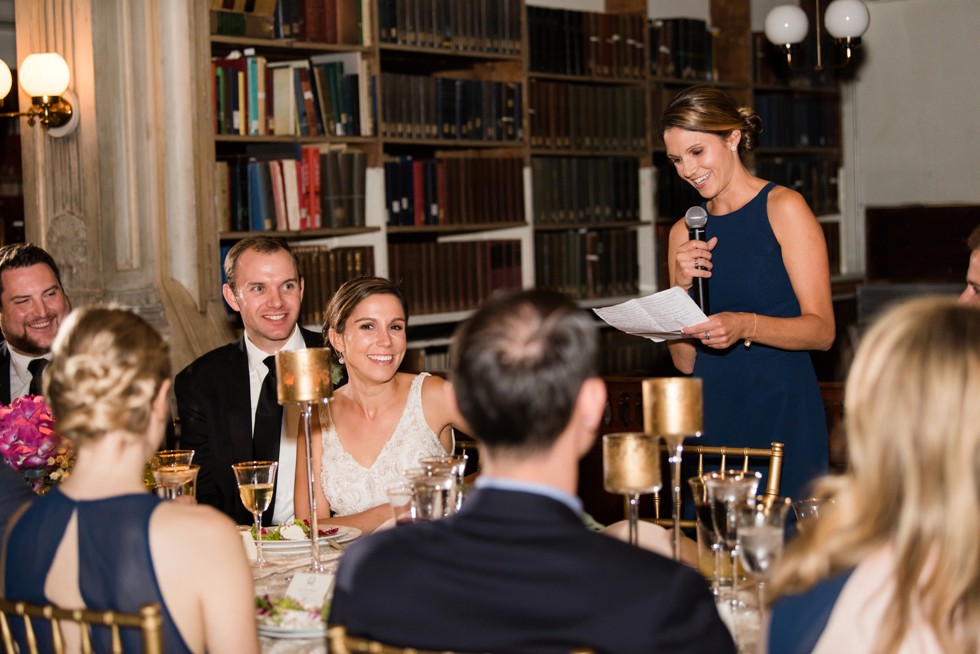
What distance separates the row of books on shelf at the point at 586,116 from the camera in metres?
5.84

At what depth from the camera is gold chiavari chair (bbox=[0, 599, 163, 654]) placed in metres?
1.39

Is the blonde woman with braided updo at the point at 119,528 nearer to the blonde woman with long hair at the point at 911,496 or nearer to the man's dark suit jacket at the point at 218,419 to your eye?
the blonde woman with long hair at the point at 911,496

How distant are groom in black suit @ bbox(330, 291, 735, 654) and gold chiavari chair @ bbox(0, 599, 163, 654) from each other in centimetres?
21

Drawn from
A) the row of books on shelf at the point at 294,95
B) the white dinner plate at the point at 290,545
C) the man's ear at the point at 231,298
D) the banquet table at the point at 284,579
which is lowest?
the banquet table at the point at 284,579

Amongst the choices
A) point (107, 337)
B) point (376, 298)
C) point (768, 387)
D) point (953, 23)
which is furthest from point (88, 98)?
point (953, 23)

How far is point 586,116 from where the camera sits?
6.08 metres

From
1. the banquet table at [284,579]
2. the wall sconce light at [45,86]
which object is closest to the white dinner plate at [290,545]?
the banquet table at [284,579]

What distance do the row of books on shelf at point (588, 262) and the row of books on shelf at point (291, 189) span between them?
3.88ft

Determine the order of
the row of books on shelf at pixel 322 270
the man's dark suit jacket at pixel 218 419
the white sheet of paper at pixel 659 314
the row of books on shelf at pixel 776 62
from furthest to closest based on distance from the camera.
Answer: the row of books on shelf at pixel 776 62, the row of books on shelf at pixel 322 270, the man's dark suit jacket at pixel 218 419, the white sheet of paper at pixel 659 314

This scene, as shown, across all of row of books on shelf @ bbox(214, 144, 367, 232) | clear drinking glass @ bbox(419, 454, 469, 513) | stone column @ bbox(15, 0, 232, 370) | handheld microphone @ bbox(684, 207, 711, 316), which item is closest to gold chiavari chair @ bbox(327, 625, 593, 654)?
clear drinking glass @ bbox(419, 454, 469, 513)

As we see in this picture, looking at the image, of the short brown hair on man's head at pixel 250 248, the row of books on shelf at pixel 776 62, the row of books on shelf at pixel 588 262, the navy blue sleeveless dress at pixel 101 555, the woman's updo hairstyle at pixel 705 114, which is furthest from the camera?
the row of books on shelf at pixel 776 62

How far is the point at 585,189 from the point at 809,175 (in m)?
2.00

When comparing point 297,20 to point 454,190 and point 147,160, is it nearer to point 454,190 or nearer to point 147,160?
point 147,160

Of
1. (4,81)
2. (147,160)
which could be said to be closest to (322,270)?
(147,160)
